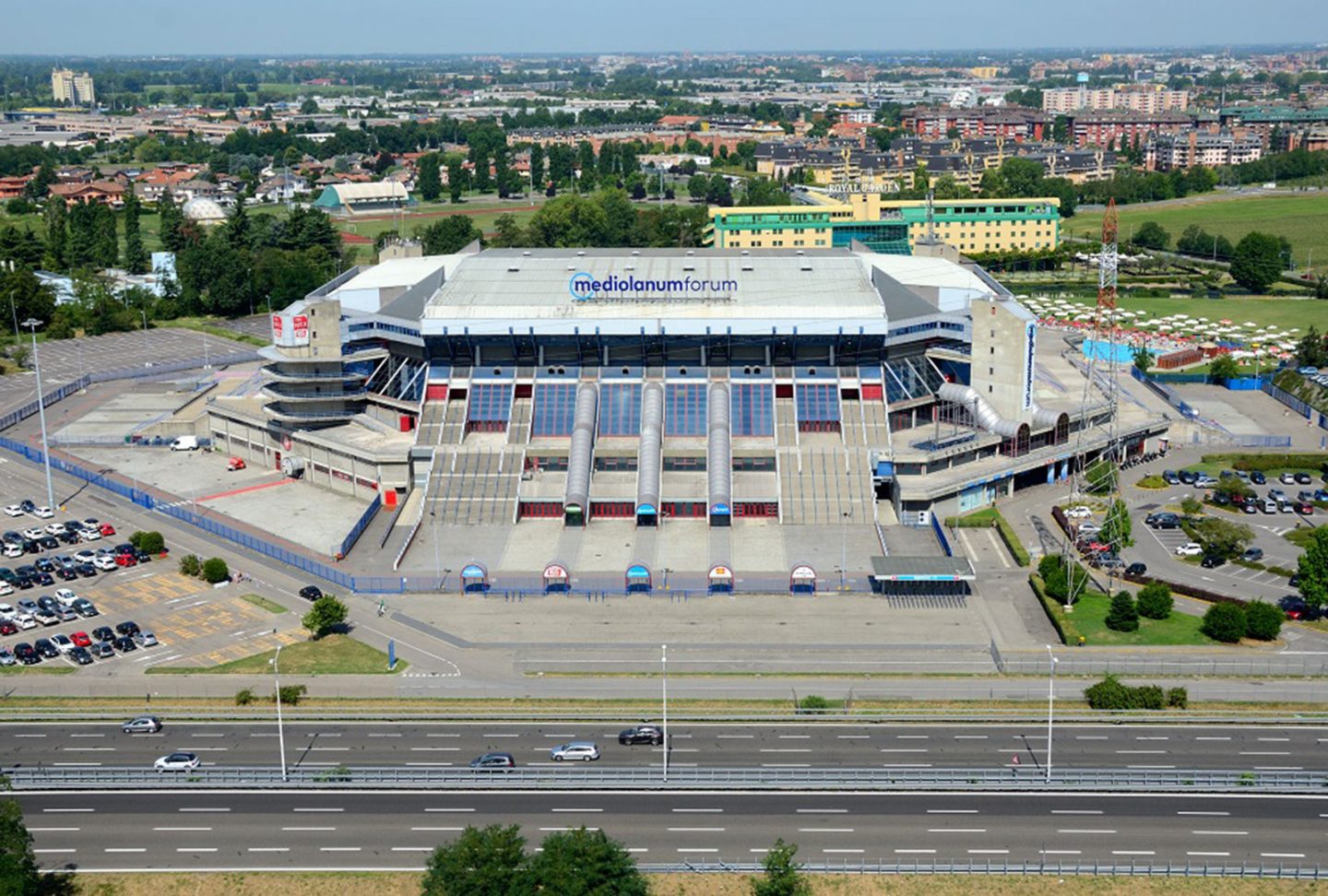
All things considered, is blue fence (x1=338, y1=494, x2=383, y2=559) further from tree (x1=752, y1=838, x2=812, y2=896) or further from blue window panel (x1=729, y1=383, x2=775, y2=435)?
tree (x1=752, y1=838, x2=812, y2=896)

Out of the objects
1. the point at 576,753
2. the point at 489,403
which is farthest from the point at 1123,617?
the point at 489,403

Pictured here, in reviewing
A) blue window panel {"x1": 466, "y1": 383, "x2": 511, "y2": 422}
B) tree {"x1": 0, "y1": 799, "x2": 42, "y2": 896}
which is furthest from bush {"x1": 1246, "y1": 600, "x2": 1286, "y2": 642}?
tree {"x1": 0, "y1": 799, "x2": 42, "y2": 896}

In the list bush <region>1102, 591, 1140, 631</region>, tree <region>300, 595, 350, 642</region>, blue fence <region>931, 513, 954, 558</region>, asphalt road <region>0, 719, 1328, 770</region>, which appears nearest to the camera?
asphalt road <region>0, 719, 1328, 770</region>

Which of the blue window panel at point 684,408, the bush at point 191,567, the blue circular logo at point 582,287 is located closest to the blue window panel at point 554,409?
the blue circular logo at point 582,287

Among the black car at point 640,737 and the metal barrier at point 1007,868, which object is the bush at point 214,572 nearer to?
the black car at point 640,737

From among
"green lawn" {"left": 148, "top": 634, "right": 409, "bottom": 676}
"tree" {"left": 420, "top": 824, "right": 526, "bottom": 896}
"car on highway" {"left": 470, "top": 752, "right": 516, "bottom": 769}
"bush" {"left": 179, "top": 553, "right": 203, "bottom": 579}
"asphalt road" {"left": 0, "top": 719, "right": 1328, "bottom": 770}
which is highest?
"tree" {"left": 420, "top": 824, "right": 526, "bottom": 896}

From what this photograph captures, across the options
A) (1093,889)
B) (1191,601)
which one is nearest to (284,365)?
(1191,601)

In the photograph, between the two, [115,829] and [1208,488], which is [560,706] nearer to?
→ [115,829]
